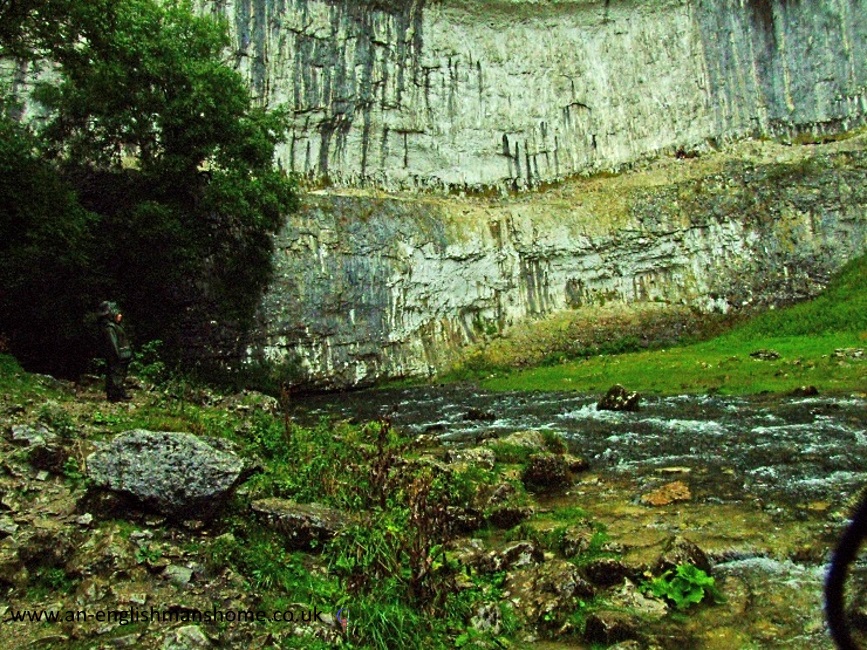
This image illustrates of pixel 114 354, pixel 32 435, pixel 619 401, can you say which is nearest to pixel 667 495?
pixel 32 435

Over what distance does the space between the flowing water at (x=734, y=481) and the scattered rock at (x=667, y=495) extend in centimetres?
14

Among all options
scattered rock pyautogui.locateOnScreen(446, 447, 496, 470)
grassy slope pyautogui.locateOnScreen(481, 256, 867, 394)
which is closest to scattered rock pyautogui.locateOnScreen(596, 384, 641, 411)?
grassy slope pyautogui.locateOnScreen(481, 256, 867, 394)

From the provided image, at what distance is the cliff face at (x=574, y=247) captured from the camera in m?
39.5

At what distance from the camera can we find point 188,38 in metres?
26.3

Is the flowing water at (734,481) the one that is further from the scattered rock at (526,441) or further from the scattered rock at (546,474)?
the scattered rock at (526,441)

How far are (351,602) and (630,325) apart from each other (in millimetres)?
40754

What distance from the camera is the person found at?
14.3 m

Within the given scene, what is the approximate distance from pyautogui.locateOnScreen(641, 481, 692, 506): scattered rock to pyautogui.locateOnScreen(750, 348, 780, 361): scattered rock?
22014mm

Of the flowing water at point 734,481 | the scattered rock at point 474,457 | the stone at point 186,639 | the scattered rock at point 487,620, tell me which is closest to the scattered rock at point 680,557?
the flowing water at point 734,481

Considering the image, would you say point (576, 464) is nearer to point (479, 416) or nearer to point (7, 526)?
point (479, 416)

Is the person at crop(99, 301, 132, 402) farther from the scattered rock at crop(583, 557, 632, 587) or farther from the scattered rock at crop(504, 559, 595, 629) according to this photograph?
the scattered rock at crop(583, 557, 632, 587)

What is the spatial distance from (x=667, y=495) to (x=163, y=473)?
7562 mm

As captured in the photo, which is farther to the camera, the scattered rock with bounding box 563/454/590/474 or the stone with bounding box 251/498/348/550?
the scattered rock with bounding box 563/454/590/474

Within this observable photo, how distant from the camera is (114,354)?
1440 cm
